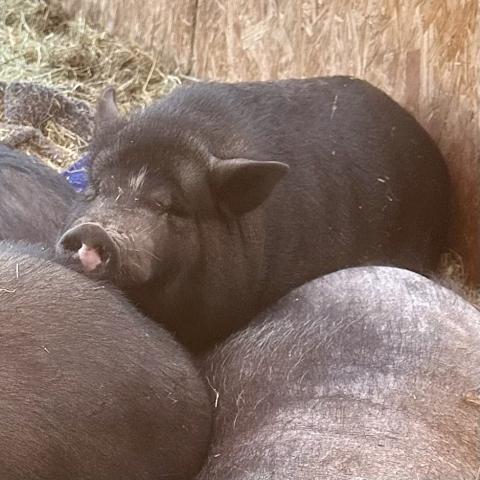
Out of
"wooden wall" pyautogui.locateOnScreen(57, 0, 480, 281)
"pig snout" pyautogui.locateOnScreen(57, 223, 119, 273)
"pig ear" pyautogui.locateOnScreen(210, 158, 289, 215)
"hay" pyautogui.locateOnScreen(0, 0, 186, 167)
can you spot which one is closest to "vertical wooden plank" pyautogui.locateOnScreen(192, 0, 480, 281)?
"wooden wall" pyautogui.locateOnScreen(57, 0, 480, 281)

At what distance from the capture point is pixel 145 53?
13.3ft

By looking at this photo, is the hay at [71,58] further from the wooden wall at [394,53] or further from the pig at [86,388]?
the pig at [86,388]

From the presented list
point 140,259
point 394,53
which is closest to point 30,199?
point 140,259

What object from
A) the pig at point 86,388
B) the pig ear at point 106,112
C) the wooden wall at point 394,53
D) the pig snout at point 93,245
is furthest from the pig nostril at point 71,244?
the wooden wall at point 394,53

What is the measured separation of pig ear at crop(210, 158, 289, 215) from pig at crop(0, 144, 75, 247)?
0.37 meters

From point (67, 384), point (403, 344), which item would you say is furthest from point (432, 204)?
point (67, 384)

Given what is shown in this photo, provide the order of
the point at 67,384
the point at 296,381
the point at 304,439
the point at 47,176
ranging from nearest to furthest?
1. the point at 67,384
2. the point at 304,439
3. the point at 296,381
4. the point at 47,176

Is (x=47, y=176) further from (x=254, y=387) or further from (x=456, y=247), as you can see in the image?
(x=456, y=247)

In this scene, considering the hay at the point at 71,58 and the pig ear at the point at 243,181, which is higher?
the pig ear at the point at 243,181

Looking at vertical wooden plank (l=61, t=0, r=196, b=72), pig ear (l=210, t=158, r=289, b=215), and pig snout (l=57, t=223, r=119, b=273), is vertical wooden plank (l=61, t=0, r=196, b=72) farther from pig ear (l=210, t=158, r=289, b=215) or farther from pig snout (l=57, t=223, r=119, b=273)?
pig snout (l=57, t=223, r=119, b=273)

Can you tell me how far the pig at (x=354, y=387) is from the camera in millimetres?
1760

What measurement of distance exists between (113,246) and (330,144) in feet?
2.71

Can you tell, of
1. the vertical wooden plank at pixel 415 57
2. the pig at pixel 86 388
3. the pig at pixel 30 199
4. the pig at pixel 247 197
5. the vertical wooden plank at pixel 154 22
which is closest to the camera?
the pig at pixel 86 388

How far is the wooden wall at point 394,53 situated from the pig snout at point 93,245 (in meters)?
1.21
